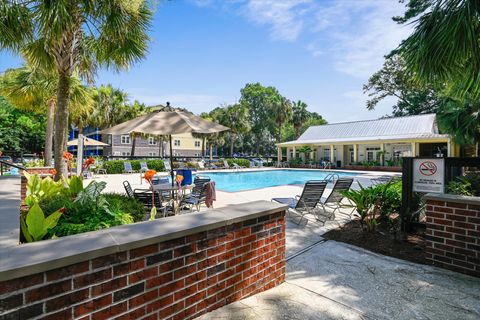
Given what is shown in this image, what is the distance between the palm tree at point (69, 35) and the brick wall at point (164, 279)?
4973 millimetres

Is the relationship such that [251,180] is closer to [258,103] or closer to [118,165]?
[118,165]

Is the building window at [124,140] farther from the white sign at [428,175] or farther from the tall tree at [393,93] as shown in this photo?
the white sign at [428,175]

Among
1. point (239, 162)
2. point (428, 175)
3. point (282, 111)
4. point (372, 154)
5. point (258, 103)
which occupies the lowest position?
point (239, 162)

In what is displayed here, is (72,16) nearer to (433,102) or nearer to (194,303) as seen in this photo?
(194,303)

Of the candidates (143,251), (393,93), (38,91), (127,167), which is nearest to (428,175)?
(143,251)

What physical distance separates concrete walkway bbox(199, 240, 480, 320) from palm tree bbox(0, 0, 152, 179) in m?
5.57

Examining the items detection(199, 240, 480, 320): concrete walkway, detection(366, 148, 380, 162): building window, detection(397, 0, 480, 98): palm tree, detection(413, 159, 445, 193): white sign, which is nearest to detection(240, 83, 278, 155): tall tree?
detection(366, 148, 380, 162): building window

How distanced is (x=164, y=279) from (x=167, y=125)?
4297 millimetres

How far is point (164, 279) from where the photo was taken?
2.01 m

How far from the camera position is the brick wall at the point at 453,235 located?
344 centimetres

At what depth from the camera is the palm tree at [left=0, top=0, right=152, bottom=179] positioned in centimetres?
519

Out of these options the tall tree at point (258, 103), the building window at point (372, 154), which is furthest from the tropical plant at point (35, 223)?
the tall tree at point (258, 103)

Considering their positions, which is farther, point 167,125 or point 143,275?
point 167,125

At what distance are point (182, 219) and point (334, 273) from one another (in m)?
2.18
